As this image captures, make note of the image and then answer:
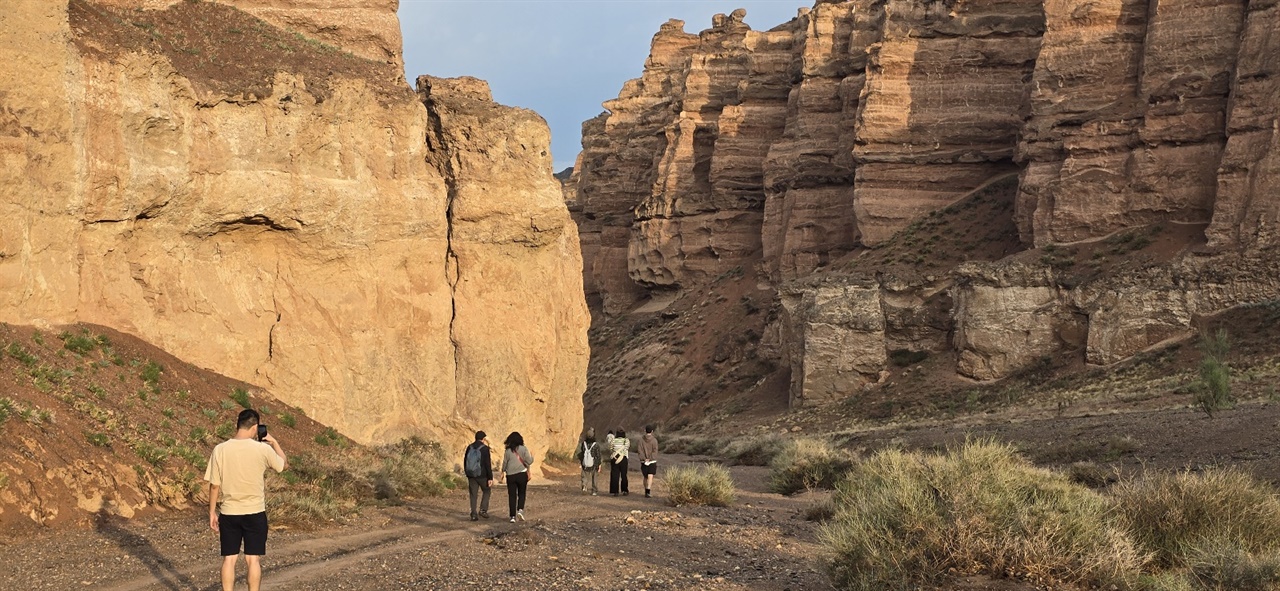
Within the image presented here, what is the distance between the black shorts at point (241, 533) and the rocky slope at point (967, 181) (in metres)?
39.5

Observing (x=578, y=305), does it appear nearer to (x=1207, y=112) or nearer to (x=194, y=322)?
(x=194, y=322)

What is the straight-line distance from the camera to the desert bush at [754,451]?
36.2 metres

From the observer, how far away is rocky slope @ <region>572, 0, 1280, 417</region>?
4362 centimetres

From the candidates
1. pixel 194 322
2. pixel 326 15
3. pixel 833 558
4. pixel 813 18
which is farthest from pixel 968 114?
pixel 833 558

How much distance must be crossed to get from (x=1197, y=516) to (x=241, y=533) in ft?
30.0

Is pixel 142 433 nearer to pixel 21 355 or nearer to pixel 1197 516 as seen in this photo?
pixel 21 355

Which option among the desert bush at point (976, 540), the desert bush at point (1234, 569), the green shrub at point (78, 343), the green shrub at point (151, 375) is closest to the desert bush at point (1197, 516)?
the desert bush at point (976, 540)

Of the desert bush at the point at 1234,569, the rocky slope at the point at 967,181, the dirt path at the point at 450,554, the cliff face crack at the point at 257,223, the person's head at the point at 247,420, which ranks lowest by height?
the dirt path at the point at 450,554

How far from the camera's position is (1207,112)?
150 ft

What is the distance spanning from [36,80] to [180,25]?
15.8 feet

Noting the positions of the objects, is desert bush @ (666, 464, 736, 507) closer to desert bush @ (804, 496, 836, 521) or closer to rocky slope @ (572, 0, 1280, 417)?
desert bush @ (804, 496, 836, 521)

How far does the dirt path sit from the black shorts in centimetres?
130

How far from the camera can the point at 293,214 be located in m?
19.6

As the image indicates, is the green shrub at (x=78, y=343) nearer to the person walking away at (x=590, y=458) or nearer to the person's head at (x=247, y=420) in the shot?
the person's head at (x=247, y=420)
